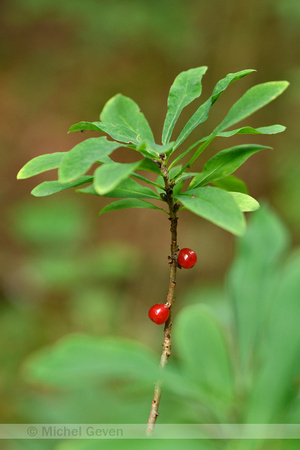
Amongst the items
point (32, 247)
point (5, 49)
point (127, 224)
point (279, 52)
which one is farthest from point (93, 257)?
point (5, 49)

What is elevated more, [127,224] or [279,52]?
[279,52]

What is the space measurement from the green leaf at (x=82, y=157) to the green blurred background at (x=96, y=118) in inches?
74.2

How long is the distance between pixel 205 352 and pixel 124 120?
48 cm

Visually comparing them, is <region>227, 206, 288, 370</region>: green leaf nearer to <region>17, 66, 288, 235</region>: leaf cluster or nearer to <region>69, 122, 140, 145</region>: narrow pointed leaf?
<region>17, 66, 288, 235</region>: leaf cluster

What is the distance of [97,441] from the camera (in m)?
0.53

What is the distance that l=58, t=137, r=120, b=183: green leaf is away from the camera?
21.6 inches

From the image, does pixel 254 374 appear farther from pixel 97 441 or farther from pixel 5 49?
pixel 5 49

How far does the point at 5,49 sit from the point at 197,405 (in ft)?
17.9

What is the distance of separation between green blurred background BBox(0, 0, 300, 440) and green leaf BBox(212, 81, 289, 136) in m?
1.96

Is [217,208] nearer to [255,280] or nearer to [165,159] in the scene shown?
[165,159]

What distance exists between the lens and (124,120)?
702mm

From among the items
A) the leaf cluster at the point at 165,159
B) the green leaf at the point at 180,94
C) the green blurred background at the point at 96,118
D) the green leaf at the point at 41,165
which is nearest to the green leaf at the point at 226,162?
the leaf cluster at the point at 165,159

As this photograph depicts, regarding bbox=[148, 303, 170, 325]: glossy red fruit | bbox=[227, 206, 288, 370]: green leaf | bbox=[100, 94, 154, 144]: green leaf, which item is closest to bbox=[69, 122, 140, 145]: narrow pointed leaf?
bbox=[100, 94, 154, 144]: green leaf

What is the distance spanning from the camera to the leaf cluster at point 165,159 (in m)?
0.54
